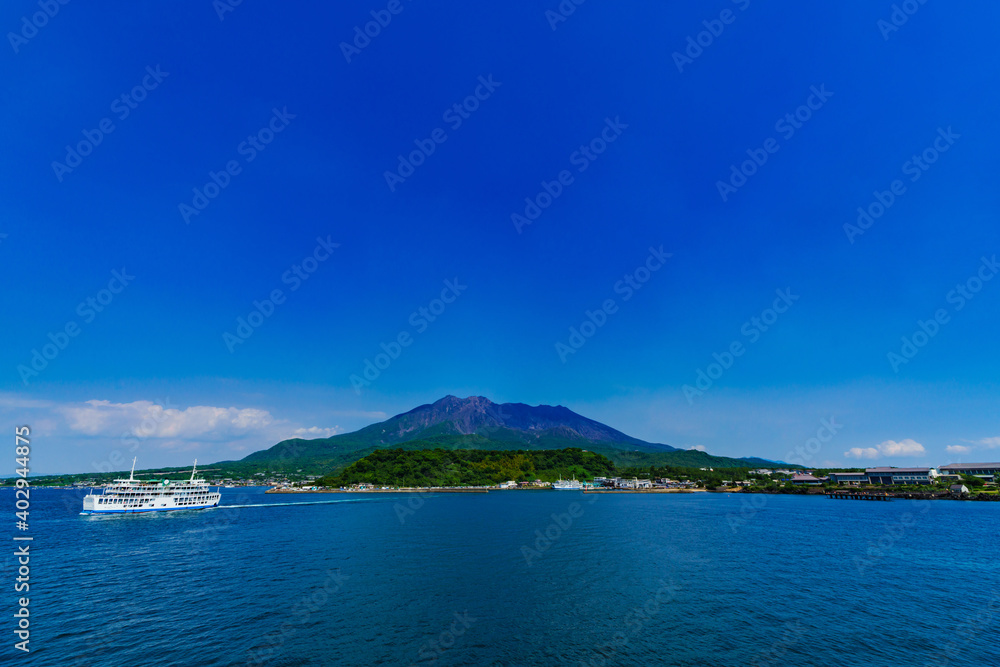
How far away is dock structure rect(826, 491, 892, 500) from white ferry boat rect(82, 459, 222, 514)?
6652 inches

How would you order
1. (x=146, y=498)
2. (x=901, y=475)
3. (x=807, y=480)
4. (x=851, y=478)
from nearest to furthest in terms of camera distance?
(x=146, y=498), (x=901, y=475), (x=851, y=478), (x=807, y=480)

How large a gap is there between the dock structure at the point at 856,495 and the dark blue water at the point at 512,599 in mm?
75386

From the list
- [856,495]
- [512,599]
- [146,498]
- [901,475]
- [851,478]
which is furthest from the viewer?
[851,478]

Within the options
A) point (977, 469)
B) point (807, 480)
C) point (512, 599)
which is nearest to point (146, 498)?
point (512, 599)

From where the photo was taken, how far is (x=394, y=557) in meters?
41.9

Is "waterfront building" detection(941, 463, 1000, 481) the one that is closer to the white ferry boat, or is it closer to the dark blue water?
the dark blue water

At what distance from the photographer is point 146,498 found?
86438mm

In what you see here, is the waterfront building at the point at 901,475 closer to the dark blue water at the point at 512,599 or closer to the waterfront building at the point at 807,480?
the waterfront building at the point at 807,480

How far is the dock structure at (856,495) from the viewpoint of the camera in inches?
4665

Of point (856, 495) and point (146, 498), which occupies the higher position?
point (146, 498)

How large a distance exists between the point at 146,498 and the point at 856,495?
177 m

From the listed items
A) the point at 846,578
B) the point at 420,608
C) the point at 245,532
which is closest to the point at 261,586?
the point at 420,608

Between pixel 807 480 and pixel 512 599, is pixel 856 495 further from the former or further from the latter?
pixel 512 599

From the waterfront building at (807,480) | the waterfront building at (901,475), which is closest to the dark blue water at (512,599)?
the waterfront building at (901,475)
